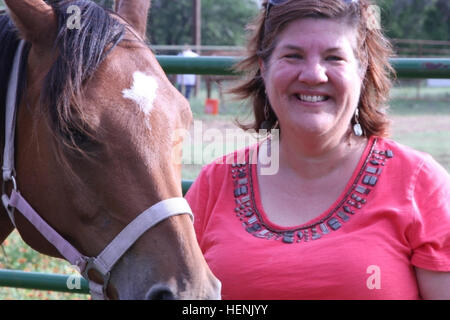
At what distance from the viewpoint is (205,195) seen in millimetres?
2373

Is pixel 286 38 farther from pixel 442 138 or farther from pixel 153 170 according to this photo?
pixel 442 138

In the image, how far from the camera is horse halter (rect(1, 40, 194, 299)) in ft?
5.89

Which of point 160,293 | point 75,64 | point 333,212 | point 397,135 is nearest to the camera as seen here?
point 160,293

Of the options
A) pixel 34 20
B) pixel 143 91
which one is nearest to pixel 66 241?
pixel 143 91

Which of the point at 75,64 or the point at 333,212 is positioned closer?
the point at 75,64

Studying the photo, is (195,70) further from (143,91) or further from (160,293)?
(160,293)

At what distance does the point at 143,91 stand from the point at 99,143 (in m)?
0.22

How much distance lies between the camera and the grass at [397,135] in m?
4.60

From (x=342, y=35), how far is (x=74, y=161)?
1.01 m

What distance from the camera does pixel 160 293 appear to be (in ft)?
5.72

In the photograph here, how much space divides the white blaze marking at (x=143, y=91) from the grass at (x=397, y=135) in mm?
721

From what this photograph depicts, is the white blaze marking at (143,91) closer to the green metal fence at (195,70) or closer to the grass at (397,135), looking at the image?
the grass at (397,135)
